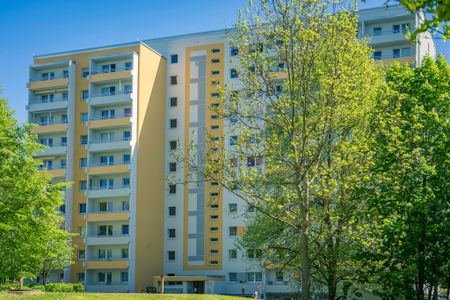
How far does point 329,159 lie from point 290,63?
15.9 feet

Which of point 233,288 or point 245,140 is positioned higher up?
point 245,140

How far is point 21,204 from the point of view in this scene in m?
39.2

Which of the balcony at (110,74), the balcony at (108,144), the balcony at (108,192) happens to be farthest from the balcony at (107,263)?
the balcony at (110,74)

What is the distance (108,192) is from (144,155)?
5827 millimetres

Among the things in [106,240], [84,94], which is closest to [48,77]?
[84,94]

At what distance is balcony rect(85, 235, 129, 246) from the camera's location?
2862 inches

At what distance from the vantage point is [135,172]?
75.1 m

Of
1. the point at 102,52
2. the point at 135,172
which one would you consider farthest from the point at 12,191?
the point at 102,52

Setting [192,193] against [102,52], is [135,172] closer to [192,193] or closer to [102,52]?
[192,193]

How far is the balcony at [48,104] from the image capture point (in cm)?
7994

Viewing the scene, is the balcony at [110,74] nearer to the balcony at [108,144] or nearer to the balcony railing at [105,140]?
the balcony railing at [105,140]

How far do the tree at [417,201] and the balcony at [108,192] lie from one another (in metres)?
47.8

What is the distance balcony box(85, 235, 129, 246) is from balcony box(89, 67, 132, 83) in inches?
703

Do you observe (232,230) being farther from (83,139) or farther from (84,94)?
(84,94)
